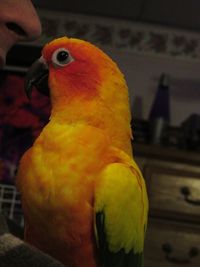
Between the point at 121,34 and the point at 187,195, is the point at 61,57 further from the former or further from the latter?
the point at 121,34

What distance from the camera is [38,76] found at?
0.45m

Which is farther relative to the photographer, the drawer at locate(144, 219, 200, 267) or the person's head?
the drawer at locate(144, 219, 200, 267)

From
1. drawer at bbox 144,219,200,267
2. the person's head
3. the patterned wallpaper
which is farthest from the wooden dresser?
the person's head

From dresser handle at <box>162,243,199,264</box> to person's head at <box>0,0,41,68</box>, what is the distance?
1.20 metres

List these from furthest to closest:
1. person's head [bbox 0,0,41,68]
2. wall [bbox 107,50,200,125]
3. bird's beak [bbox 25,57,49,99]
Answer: wall [bbox 107,50,200,125]
bird's beak [bbox 25,57,49,99]
person's head [bbox 0,0,41,68]

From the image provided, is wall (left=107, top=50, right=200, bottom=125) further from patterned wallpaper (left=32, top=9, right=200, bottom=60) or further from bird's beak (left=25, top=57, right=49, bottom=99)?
bird's beak (left=25, top=57, right=49, bottom=99)

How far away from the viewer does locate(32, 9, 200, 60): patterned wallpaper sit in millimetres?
2006

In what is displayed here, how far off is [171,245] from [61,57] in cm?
114

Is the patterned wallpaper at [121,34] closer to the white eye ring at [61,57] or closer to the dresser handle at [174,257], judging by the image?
the dresser handle at [174,257]

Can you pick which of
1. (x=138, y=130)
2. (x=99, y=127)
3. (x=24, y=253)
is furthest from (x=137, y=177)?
(x=138, y=130)

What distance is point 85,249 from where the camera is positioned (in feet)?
1.25

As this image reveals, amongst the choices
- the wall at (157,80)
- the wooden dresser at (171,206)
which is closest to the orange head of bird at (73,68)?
the wooden dresser at (171,206)

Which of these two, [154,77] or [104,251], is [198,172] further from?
Answer: [104,251]

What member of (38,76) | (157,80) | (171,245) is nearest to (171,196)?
(171,245)
